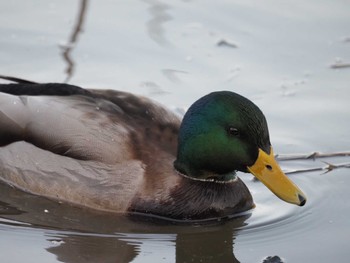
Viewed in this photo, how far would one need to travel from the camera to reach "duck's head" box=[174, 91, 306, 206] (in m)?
7.96

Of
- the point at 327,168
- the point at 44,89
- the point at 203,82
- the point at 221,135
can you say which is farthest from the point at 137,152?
the point at 203,82

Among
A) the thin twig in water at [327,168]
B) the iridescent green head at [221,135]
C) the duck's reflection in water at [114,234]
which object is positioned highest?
the iridescent green head at [221,135]

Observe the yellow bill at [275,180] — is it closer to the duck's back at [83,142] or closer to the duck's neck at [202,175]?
the duck's neck at [202,175]

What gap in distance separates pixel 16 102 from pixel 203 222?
1.73 m

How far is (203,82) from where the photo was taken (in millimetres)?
10414

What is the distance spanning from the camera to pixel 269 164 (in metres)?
7.98

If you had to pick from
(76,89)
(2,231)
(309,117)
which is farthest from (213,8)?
(2,231)

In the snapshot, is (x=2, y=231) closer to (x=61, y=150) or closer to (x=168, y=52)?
(x=61, y=150)

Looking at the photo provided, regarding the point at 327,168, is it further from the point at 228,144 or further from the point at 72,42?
the point at 72,42

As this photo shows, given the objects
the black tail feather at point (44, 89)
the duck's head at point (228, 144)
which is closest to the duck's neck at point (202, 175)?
the duck's head at point (228, 144)

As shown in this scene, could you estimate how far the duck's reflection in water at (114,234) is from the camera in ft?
25.2

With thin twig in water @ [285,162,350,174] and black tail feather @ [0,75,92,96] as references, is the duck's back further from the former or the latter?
thin twig in water @ [285,162,350,174]

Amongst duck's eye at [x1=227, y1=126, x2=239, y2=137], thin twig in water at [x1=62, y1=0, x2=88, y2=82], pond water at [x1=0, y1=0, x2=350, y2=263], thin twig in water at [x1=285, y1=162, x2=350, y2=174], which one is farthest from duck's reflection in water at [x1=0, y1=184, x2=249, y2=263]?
thin twig in water at [x1=62, y1=0, x2=88, y2=82]

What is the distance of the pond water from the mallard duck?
14 centimetres
